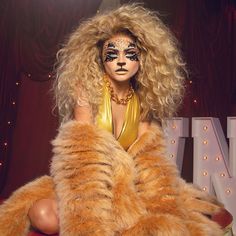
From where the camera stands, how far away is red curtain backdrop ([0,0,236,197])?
3992mm

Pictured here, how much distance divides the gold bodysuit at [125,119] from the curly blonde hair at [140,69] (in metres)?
0.04

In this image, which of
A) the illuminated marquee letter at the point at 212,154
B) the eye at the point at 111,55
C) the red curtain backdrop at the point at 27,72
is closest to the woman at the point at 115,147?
the eye at the point at 111,55

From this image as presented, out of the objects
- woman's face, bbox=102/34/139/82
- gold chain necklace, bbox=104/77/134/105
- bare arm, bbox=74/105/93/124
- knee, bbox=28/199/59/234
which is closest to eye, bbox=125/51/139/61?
woman's face, bbox=102/34/139/82

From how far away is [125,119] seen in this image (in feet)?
7.52

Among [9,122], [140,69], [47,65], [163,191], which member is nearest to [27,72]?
[47,65]

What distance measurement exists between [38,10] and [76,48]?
180 cm

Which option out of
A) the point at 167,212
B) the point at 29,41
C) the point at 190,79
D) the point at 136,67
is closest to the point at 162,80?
the point at 136,67

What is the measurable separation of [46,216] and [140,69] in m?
0.86

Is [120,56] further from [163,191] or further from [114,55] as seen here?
[163,191]

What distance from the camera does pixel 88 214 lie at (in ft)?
6.19

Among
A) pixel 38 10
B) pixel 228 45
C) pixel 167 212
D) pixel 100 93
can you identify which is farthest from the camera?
pixel 228 45

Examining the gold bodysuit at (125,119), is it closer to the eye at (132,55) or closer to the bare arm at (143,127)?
the bare arm at (143,127)

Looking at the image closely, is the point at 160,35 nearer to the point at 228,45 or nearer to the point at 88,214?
the point at 88,214

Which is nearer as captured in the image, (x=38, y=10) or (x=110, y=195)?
Result: (x=110, y=195)
